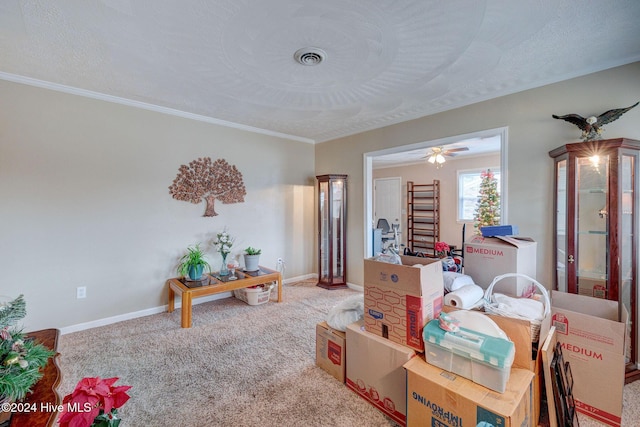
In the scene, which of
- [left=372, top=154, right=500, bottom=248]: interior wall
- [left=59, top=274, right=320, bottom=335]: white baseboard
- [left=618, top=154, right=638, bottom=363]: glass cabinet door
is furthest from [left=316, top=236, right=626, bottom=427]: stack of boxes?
[left=372, top=154, right=500, bottom=248]: interior wall

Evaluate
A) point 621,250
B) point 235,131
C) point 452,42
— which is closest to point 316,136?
point 235,131

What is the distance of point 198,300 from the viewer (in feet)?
12.3

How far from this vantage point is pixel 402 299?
1688 millimetres

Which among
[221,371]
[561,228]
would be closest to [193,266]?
[221,371]

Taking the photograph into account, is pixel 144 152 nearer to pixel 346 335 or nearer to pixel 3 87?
pixel 3 87

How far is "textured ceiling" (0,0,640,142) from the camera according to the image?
1642mm

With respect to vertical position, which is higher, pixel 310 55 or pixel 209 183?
pixel 310 55

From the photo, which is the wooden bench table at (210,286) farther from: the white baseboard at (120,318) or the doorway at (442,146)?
the doorway at (442,146)

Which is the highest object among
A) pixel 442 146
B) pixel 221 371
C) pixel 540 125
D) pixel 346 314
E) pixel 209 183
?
pixel 442 146

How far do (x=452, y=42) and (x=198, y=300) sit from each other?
395 cm

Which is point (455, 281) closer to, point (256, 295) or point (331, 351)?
point (331, 351)

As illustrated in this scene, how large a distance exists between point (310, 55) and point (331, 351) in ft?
7.53

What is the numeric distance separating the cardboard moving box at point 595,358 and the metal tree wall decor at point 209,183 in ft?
12.1

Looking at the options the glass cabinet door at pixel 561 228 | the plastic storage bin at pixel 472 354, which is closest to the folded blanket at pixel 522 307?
the plastic storage bin at pixel 472 354
